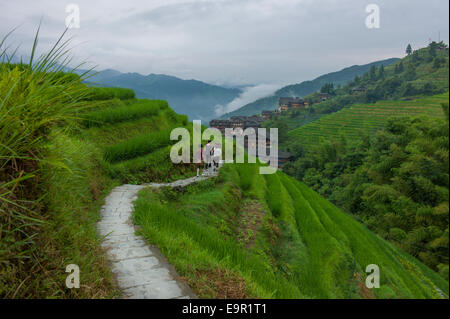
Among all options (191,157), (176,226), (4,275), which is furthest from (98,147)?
(4,275)

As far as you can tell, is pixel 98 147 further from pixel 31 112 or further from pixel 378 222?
pixel 378 222

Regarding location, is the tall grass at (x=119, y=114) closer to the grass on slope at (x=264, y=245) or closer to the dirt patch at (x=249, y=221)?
the grass on slope at (x=264, y=245)

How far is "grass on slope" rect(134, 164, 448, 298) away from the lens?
2830 mm

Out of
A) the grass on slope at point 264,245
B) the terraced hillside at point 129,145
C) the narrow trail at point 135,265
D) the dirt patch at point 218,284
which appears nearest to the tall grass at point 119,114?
the terraced hillside at point 129,145

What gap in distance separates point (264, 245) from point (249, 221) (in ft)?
3.66

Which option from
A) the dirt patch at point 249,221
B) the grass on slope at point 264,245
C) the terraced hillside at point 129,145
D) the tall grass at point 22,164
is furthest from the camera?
the terraced hillside at point 129,145

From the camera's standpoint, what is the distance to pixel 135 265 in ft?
10.5

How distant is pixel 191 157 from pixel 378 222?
790 cm

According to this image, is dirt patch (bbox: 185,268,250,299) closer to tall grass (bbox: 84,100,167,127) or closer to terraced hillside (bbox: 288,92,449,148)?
terraced hillside (bbox: 288,92,449,148)

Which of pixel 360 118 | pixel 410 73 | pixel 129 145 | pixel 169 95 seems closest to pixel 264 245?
pixel 360 118

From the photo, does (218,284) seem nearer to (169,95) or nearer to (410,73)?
(410,73)

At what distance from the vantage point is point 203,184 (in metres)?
8.80

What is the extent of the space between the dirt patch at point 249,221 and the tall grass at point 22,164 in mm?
5299

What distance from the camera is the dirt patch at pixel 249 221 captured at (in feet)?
23.1
